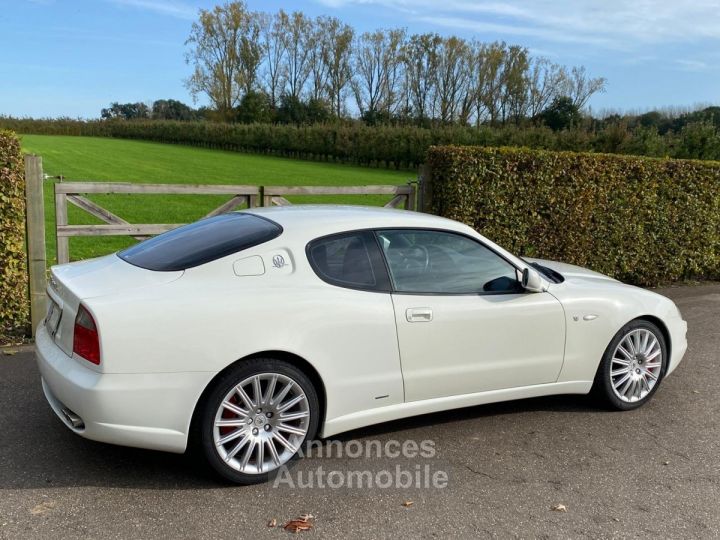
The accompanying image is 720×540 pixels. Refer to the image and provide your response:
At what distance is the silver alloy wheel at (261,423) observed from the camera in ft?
11.7

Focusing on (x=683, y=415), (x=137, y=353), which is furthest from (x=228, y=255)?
(x=683, y=415)

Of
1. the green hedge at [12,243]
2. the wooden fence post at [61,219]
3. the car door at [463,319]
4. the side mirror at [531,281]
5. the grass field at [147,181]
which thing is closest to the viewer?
the car door at [463,319]

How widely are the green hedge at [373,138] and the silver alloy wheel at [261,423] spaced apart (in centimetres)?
863

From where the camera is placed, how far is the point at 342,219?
13.8ft

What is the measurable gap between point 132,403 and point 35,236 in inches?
149

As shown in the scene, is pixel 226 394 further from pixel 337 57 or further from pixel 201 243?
pixel 337 57

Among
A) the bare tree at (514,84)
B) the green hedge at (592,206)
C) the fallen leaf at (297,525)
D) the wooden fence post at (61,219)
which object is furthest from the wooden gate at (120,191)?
the bare tree at (514,84)

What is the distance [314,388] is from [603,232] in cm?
707

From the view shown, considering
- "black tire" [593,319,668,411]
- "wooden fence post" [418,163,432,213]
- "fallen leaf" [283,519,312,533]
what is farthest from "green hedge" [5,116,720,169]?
"black tire" [593,319,668,411]

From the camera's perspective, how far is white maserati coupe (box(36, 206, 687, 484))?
3377mm

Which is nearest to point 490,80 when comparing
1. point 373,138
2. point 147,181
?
point 373,138

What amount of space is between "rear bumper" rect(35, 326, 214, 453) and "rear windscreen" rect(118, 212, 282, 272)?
2.28 feet

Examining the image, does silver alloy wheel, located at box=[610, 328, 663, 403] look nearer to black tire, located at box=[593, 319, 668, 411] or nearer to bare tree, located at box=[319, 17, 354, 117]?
black tire, located at box=[593, 319, 668, 411]

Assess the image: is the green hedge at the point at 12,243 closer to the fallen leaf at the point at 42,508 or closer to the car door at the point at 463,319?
the fallen leaf at the point at 42,508
